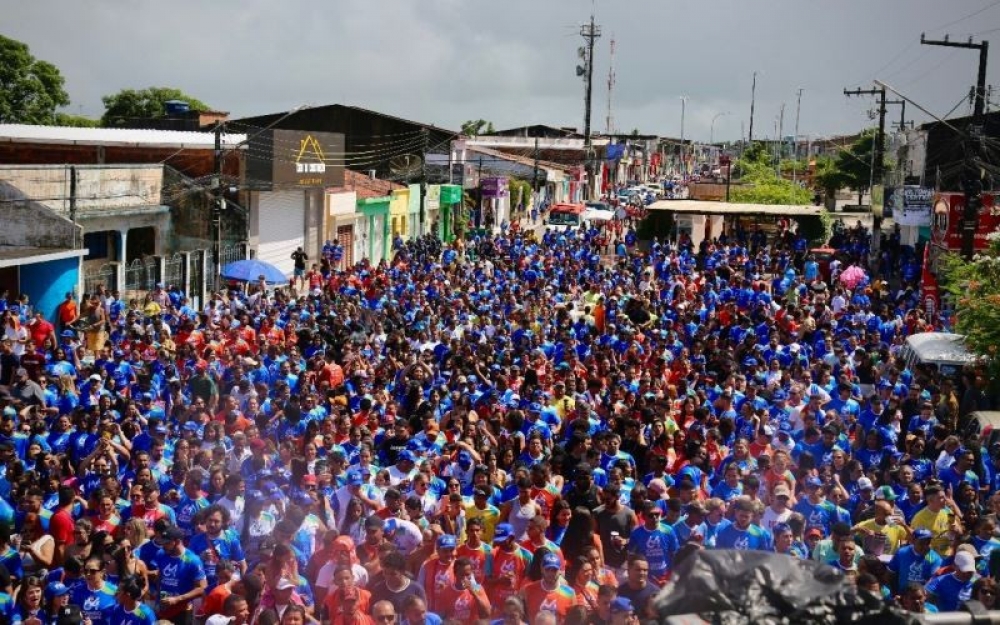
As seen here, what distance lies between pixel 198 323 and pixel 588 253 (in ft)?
48.4

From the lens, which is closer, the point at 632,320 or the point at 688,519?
the point at 688,519

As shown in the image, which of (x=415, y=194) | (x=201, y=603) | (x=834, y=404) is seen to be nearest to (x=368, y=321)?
(x=834, y=404)

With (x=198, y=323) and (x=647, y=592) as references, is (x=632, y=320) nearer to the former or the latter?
(x=198, y=323)

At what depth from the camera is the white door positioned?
1289 inches

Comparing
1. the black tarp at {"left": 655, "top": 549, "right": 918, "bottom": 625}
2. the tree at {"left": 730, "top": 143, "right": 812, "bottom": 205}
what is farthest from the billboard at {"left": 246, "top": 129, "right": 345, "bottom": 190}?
the tree at {"left": 730, "top": 143, "right": 812, "bottom": 205}

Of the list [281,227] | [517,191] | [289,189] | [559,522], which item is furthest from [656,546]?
[517,191]

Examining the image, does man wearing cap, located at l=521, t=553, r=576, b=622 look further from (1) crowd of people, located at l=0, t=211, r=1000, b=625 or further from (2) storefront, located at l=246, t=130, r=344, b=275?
(2) storefront, located at l=246, t=130, r=344, b=275

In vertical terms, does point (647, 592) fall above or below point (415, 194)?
below

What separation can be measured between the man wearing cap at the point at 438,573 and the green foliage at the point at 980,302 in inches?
409

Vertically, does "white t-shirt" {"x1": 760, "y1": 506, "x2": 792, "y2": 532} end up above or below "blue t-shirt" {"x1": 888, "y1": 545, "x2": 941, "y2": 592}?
above

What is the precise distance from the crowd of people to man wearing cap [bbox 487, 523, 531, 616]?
0.06 feet

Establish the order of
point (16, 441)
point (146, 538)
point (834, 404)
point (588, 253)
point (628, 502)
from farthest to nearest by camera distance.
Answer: point (588, 253), point (834, 404), point (16, 441), point (628, 502), point (146, 538)

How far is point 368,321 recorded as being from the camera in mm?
20000

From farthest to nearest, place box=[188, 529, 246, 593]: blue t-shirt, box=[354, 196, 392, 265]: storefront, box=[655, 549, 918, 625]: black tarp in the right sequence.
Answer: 1. box=[354, 196, 392, 265]: storefront
2. box=[188, 529, 246, 593]: blue t-shirt
3. box=[655, 549, 918, 625]: black tarp
